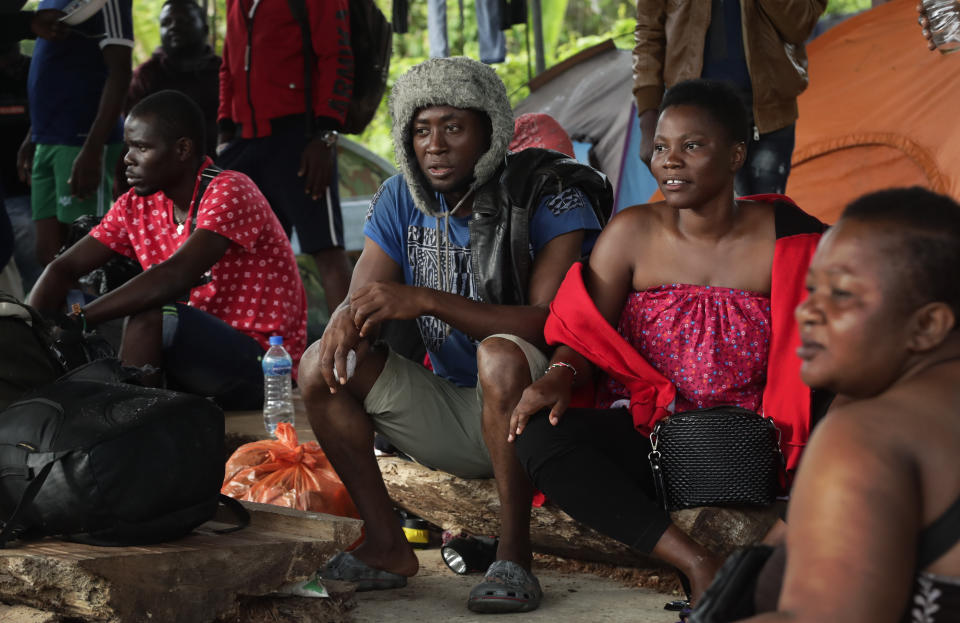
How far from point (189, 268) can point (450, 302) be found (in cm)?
148

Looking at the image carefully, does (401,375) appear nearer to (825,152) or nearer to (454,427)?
(454,427)

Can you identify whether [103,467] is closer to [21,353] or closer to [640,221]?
[21,353]

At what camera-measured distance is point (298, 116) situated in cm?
490

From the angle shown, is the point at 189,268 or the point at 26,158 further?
the point at 26,158

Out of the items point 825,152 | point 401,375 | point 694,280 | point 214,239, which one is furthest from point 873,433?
point 825,152

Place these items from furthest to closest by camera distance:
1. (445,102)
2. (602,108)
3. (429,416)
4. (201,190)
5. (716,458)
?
(602,108)
(201,190)
(445,102)
(429,416)
(716,458)

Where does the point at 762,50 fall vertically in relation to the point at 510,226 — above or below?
above

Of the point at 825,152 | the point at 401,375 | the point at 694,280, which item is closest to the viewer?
the point at 694,280

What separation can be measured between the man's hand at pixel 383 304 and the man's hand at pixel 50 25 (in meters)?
3.20

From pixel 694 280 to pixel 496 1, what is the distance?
429 cm

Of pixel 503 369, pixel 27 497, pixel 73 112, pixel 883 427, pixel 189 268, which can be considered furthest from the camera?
pixel 73 112

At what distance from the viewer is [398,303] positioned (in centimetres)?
274

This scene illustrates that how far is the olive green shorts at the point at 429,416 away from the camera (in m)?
2.89


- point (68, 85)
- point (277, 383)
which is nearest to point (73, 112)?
point (68, 85)
